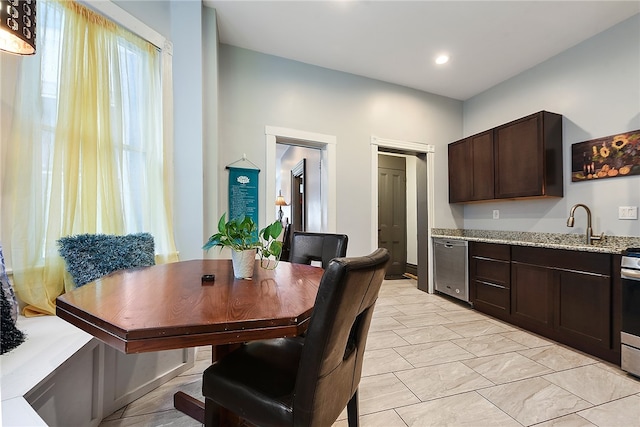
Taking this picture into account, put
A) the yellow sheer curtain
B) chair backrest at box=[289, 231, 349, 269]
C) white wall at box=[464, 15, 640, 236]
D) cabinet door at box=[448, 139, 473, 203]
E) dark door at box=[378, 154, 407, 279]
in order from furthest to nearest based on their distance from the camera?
dark door at box=[378, 154, 407, 279] → cabinet door at box=[448, 139, 473, 203] → white wall at box=[464, 15, 640, 236] → chair backrest at box=[289, 231, 349, 269] → the yellow sheer curtain

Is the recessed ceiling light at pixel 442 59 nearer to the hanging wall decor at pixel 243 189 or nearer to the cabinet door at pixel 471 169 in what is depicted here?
the cabinet door at pixel 471 169

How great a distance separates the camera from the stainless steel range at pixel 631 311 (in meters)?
1.95

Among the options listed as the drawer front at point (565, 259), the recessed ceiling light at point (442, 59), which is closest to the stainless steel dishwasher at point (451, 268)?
the drawer front at point (565, 259)

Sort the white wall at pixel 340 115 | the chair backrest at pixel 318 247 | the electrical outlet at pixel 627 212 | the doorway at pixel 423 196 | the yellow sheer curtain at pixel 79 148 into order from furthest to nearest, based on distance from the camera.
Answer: the doorway at pixel 423 196
the white wall at pixel 340 115
the electrical outlet at pixel 627 212
the chair backrest at pixel 318 247
the yellow sheer curtain at pixel 79 148

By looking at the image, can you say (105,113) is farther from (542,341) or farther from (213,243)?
(542,341)

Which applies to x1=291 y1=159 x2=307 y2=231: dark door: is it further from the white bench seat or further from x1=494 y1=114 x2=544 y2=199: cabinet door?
the white bench seat

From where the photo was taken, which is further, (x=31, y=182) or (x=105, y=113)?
(x=105, y=113)

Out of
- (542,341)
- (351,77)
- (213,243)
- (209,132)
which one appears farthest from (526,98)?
(213,243)

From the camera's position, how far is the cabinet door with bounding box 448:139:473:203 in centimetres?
402

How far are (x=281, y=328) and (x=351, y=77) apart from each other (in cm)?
378

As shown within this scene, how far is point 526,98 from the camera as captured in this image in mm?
3570

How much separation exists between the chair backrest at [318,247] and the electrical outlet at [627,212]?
281 centimetres

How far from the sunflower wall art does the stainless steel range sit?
3.64 feet

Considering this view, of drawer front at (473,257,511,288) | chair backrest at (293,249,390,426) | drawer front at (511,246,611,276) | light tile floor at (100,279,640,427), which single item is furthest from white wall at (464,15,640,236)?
chair backrest at (293,249,390,426)
